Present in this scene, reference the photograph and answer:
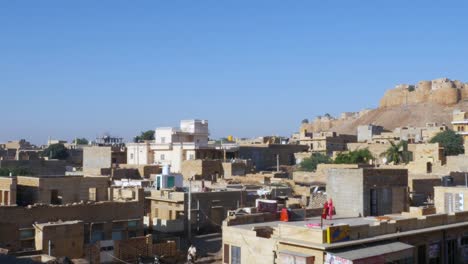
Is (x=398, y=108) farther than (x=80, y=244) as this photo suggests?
Yes

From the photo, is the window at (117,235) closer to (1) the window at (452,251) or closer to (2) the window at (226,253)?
(2) the window at (226,253)

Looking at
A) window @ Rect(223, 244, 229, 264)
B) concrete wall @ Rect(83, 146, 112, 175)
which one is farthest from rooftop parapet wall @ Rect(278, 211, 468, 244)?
concrete wall @ Rect(83, 146, 112, 175)

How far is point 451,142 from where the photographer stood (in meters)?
66.6

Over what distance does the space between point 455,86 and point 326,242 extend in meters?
126

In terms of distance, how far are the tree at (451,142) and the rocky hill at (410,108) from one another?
50.9 meters

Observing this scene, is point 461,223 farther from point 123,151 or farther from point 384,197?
point 123,151

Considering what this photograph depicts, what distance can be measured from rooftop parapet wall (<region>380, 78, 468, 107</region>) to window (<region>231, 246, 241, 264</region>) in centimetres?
12002

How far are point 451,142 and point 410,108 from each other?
70273 millimetres

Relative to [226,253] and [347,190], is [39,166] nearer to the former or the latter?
[347,190]

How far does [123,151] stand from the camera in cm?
6312

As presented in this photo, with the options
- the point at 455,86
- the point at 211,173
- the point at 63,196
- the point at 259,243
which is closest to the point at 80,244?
the point at 63,196

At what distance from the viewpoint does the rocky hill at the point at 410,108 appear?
127 m

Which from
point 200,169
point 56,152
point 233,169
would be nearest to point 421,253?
point 200,169

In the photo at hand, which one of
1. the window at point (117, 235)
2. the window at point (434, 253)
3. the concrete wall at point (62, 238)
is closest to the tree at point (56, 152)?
the window at point (117, 235)
